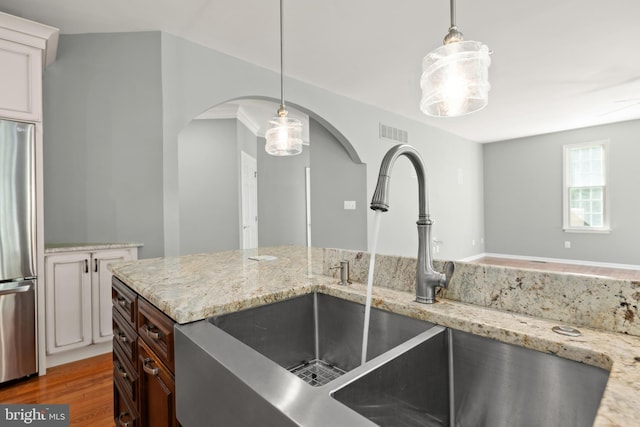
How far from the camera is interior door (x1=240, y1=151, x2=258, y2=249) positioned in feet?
16.4

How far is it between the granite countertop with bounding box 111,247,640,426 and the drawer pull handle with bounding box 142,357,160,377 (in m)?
0.22

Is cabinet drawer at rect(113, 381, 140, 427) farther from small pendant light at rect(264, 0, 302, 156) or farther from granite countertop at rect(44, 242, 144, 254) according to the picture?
small pendant light at rect(264, 0, 302, 156)

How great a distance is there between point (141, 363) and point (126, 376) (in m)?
0.29

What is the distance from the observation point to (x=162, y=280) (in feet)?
4.32

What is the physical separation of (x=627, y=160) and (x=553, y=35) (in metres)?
4.54

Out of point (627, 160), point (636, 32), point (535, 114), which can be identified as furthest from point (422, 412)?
point (627, 160)

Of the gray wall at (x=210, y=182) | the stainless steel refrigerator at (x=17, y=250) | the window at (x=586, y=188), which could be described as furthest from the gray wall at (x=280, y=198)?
the window at (x=586, y=188)

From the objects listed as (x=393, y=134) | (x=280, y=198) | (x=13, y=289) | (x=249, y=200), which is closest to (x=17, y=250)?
(x=13, y=289)

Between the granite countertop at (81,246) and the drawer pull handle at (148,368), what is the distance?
6.11 feet

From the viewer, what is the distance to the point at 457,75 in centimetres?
117

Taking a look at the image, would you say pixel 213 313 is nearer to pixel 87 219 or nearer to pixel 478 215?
pixel 87 219

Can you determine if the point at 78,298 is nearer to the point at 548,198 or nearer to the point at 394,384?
the point at 394,384

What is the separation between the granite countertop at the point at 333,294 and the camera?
0.59 metres

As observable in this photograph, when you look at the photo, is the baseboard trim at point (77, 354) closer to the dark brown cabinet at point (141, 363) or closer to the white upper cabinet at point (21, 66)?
the dark brown cabinet at point (141, 363)
